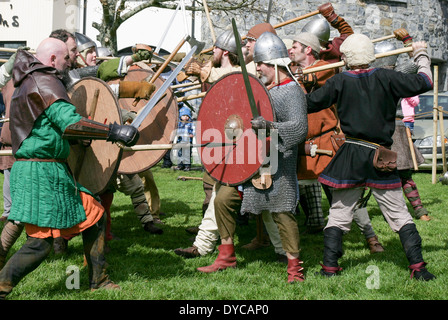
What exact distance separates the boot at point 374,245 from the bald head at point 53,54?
273cm

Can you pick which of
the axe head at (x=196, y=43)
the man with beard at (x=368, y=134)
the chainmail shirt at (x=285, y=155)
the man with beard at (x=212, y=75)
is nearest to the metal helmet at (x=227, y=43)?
the man with beard at (x=212, y=75)

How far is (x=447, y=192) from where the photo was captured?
7.30 meters

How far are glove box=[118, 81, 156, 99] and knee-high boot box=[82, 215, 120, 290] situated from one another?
1.06 meters

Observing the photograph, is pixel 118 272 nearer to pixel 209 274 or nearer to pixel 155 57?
pixel 209 274

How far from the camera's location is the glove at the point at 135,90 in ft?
12.8

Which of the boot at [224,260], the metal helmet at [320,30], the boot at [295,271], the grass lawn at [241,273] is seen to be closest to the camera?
the grass lawn at [241,273]

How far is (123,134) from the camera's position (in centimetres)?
287

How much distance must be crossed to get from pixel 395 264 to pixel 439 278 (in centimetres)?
47

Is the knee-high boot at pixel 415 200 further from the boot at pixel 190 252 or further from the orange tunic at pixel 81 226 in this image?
the orange tunic at pixel 81 226

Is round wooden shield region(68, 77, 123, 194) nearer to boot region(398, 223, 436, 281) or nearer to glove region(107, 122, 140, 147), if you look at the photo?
glove region(107, 122, 140, 147)

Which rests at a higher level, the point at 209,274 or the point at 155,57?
the point at 155,57

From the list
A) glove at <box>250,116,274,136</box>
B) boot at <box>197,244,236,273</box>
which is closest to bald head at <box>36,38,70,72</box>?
glove at <box>250,116,274,136</box>

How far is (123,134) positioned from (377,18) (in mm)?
12263

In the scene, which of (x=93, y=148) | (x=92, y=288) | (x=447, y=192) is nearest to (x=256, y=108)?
(x=93, y=148)
